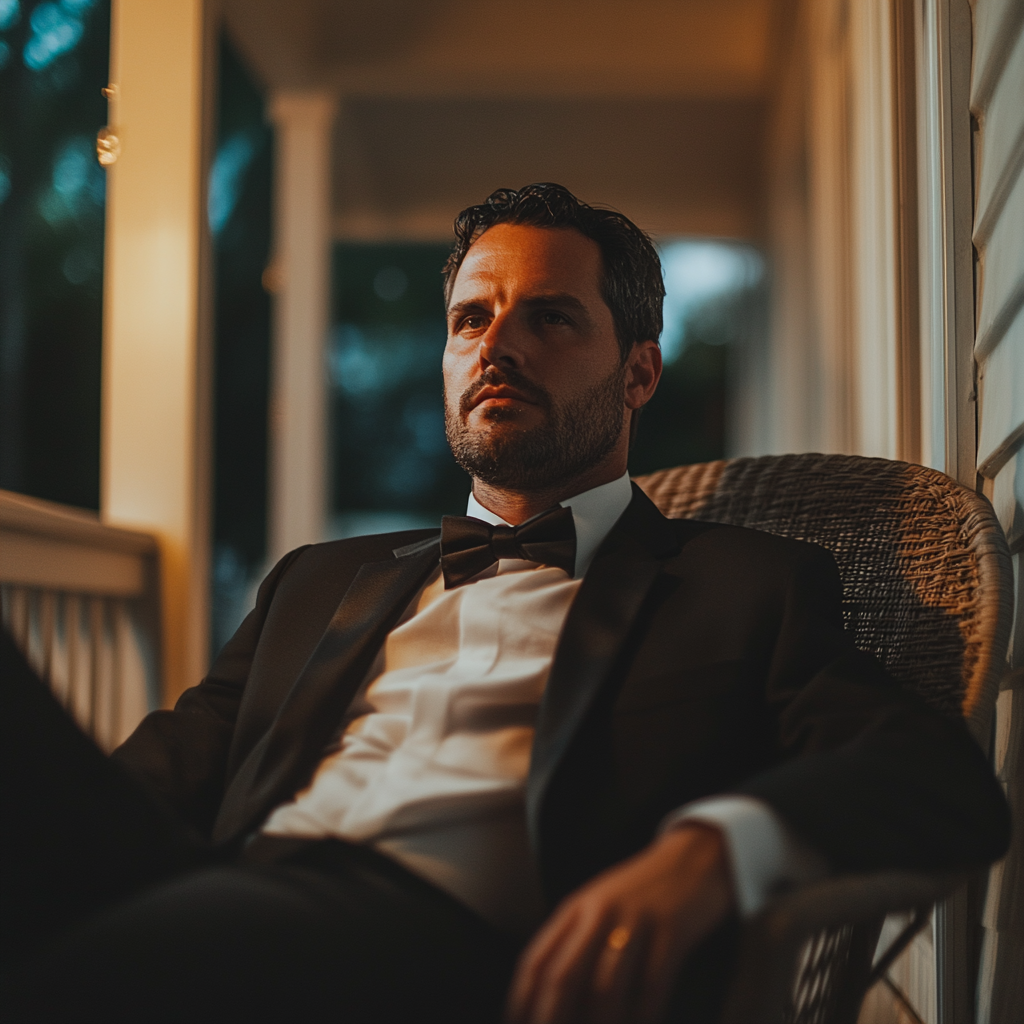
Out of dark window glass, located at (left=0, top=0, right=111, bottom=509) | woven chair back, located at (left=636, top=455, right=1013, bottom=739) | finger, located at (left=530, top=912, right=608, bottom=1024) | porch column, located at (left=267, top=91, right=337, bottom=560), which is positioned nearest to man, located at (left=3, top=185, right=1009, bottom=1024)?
finger, located at (left=530, top=912, right=608, bottom=1024)

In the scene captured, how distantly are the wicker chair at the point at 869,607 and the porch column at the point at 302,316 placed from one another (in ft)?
8.73

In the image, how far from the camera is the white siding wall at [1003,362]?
127cm

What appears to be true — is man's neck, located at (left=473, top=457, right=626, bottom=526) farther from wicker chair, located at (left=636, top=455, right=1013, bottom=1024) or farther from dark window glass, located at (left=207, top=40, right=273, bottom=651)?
dark window glass, located at (left=207, top=40, right=273, bottom=651)

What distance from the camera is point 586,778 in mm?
1052

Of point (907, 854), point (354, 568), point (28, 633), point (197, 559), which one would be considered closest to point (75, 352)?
point (197, 559)

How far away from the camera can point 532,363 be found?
1.48 meters

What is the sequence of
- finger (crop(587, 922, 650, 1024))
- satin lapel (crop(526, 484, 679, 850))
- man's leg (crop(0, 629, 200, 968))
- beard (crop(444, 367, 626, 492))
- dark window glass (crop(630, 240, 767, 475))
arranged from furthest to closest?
dark window glass (crop(630, 240, 767, 475))
beard (crop(444, 367, 626, 492))
satin lapel (crop(526, 484, 679, 850))
man's leg (crop(0, 629, 200, 968))
finger (crop(587, 922, 650, 1024))

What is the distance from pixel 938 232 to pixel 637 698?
0.94 meters

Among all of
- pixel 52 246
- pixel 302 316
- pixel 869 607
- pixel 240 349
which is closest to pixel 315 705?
pixel 869 607

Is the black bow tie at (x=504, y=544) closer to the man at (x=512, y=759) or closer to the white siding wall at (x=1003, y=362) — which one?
the man at (x=512, y=759)

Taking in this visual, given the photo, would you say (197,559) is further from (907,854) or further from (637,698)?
(907,854)

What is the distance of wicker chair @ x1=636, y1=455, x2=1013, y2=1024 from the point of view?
0.76 metres

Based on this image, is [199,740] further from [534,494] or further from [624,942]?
[624,942]

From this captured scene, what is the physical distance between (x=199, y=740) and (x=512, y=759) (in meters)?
0.46
